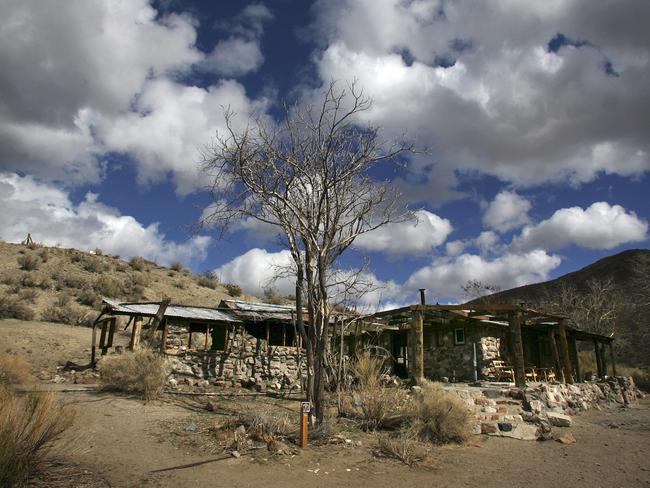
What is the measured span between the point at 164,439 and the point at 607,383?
66.1 ft

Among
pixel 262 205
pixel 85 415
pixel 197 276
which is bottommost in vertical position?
pixel 85 415

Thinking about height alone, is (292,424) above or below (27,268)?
below

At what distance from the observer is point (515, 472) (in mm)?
7652

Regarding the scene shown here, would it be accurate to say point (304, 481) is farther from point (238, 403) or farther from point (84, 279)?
point (84, 279)

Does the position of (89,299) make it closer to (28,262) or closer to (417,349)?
(28,262)

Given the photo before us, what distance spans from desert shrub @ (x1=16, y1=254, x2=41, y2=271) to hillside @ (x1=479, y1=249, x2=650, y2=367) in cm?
3174

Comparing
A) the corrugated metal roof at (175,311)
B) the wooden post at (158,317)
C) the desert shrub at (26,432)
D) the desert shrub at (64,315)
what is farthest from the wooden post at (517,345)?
the desert shrub at (64,315)

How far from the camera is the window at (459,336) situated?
18.8 metres

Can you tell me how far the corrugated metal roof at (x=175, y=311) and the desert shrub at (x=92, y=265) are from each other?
18200 millimetres

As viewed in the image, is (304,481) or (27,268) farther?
(27,268)

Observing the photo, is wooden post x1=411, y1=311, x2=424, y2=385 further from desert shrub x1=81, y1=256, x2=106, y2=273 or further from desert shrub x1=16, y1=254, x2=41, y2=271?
desert shrub x1=16, y1=254, x2=41, y2=271

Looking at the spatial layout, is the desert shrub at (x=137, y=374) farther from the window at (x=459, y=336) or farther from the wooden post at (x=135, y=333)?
the window at (x=459, y=336)

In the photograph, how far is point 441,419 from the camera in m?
9.59

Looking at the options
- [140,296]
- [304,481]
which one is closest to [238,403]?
[304,481]
